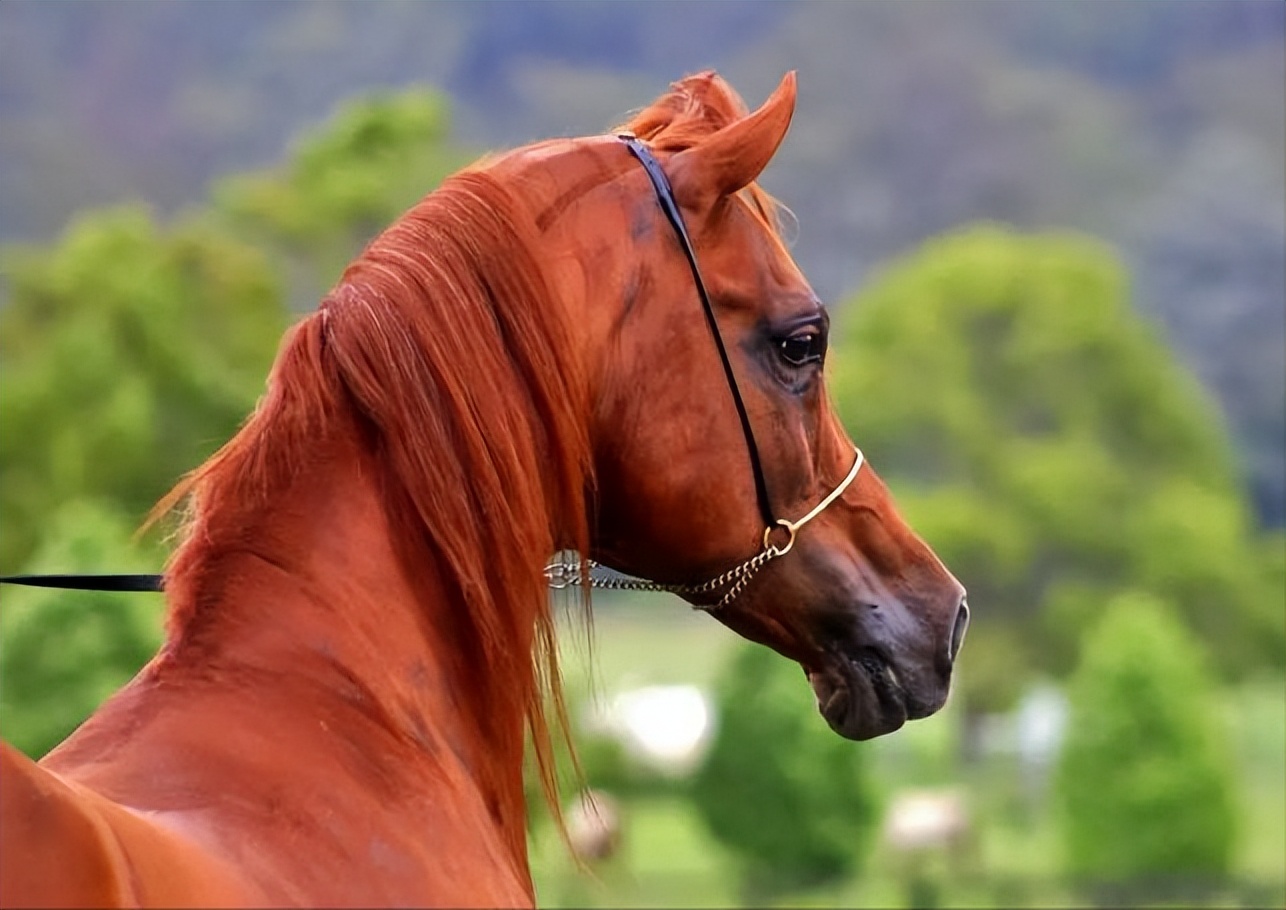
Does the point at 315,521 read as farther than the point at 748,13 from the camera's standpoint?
No

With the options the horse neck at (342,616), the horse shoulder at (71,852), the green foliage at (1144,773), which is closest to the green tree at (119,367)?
the green foliage at (1144,773)

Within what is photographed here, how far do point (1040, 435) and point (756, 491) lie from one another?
14.2m

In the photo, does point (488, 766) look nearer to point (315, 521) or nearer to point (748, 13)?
point (315, 521)

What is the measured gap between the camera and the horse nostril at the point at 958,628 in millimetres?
2148

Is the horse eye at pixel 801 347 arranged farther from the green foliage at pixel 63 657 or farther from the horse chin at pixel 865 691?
the green foliage at pixel 63 657

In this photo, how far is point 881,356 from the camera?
50.5 ft

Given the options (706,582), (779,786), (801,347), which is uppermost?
(801,347)

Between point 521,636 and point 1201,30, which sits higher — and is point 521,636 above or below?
below

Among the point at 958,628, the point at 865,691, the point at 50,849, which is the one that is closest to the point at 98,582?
the point at 50,849

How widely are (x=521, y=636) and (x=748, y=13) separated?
18.2 meters

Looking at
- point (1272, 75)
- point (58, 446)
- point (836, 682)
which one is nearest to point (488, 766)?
point (836, 682)

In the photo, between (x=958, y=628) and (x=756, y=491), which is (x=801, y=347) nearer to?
(x=756, y=491)

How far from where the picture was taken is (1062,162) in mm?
19953

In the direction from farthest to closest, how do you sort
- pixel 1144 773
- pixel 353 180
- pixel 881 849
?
pixel 881 849
pixel 353 180
pixel 1144 773
